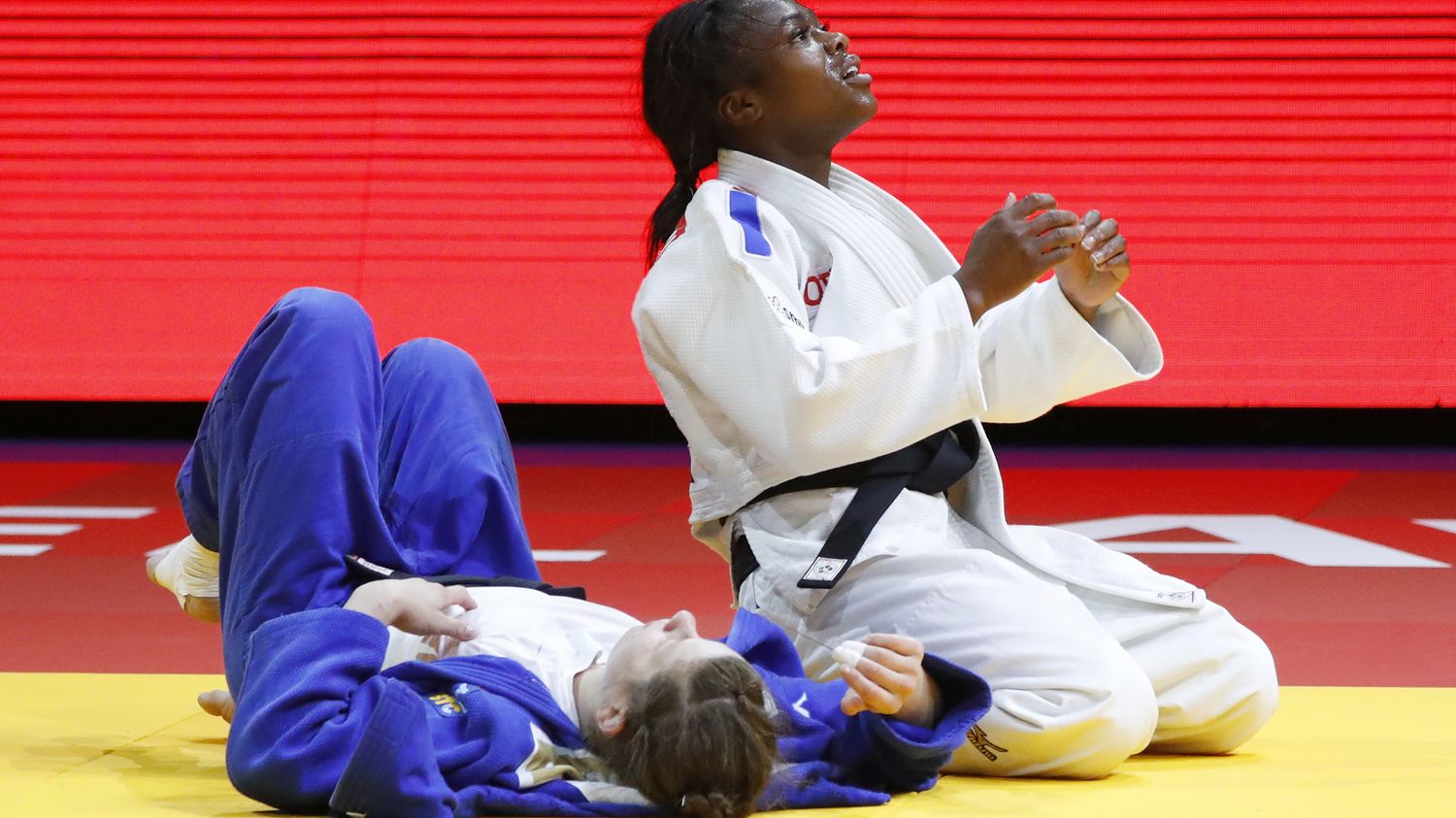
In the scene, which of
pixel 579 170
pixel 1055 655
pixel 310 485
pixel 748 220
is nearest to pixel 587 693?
pixel 310 485

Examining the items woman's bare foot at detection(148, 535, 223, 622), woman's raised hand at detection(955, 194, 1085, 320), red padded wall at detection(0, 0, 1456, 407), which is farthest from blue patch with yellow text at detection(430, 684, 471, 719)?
red padded wall at detection(0, 0, 1456, 407)

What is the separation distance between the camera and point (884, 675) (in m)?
1.72

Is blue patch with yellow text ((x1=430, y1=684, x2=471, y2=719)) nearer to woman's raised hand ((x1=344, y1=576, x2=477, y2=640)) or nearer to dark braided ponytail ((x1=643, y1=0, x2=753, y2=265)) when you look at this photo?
woman's raised hand ((x1=344, y1=576, x2=477, y2=640))

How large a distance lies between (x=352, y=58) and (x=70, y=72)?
1.00m

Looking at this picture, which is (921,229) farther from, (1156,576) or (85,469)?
(85,469)

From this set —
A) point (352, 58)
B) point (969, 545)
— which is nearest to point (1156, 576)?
point (969, 545)

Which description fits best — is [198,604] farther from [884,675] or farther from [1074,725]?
[1074,725]

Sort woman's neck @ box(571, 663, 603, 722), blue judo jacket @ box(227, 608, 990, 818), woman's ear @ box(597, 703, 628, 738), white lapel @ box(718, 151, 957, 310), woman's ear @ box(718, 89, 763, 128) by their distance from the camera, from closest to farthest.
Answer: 1. blue judo jacket @ box(227, 608, 990, 818)
2. woman's ear @ box(597, 703, 628, 738)
3. woman's neck @ box(571, 663, 603, 722)
4. white lapel @ box(718, 151, 957, 310)
5. woman's ear @ box(718, 89, 763, 128)

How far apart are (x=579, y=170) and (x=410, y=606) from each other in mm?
4097

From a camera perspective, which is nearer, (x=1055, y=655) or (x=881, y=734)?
(x=881, y=734)

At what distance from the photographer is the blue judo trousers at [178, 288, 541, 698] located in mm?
1988

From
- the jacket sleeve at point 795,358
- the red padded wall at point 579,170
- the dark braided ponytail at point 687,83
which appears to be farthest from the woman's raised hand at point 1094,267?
the red padded wall at point 579,170

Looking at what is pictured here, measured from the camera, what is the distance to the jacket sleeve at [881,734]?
178 cm

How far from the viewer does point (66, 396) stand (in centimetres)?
576
